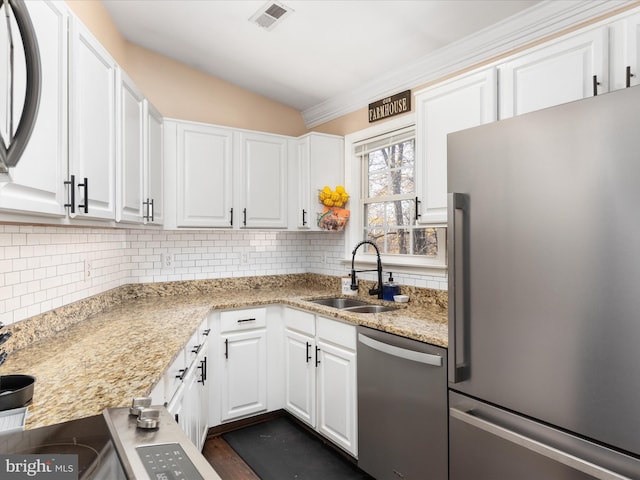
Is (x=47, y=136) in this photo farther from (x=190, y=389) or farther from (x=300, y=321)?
(x=300, y=321)

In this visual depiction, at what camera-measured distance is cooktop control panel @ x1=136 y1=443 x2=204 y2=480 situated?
1.80 feet

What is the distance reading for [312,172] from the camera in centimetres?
344

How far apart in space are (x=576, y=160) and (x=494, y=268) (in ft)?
1.48

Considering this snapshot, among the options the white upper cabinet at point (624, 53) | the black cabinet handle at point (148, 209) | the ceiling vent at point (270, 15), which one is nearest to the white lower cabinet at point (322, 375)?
the black cabinet handle at point (148, 209)

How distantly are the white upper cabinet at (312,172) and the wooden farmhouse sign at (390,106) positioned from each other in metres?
0.44

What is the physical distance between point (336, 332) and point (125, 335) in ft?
3.95

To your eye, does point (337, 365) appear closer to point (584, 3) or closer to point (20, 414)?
point (20, 414)

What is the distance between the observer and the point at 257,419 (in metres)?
3.02

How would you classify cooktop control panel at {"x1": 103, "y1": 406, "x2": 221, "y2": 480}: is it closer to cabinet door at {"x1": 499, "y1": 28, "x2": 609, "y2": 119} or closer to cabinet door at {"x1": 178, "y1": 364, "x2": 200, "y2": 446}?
cabinet door at {"x1": 178, "y1": 364, "x2": 200, "y2": 446}

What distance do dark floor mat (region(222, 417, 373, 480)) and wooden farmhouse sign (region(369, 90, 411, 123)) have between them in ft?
7.89

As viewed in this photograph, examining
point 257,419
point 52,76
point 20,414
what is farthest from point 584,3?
point 257,419

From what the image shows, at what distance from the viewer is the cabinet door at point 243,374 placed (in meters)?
2.84

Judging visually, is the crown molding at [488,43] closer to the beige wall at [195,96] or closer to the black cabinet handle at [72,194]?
the beige wall at [195,96]

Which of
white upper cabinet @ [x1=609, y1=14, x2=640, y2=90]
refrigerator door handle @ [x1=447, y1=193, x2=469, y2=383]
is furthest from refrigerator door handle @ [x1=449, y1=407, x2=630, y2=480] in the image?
white upper cabinet @ [x1=609, y1=14, x2=640, y2=90]
